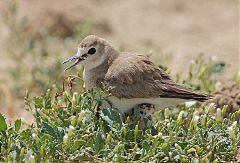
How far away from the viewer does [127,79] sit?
5.73 meters

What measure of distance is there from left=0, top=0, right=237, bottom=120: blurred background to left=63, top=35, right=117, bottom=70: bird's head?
1676 mm

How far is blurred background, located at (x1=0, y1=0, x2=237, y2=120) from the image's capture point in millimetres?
8477

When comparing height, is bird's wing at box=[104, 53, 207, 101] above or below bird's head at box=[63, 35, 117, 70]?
below

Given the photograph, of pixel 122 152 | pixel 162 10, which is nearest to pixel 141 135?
pixel 122 152

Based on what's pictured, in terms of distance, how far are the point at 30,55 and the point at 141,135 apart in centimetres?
432

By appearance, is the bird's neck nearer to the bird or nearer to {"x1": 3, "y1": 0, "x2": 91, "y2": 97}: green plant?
the bird

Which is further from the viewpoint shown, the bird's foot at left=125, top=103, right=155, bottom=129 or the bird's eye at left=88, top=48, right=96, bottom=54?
the bird's eye at left=88, top=48, right=96, bottom=54

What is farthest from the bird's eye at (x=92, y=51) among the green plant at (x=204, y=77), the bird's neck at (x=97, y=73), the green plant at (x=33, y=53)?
the green plant at (x=33, y=53)

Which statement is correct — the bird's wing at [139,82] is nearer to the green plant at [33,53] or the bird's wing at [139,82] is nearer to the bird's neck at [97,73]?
the bird's neck at [97,73]

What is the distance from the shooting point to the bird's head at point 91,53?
5883mm

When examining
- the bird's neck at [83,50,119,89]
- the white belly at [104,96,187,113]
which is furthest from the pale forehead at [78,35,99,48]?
the white belly at [104,96,187,113]

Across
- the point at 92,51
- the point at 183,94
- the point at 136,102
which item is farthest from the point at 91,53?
the point at 183,94

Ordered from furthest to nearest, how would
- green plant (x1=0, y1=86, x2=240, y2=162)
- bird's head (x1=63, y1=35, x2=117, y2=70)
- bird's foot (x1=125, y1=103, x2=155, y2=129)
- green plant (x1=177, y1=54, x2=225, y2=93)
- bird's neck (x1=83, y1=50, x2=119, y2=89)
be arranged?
green plant (x1=177, y1=54, x2=225, y2=93), bird's head (x1=63, y1=35, x2=117, y2=70), bird's neck (x1=83, y1=50, x2=119, y2=89), bird's foot (x1=125, y1=103, x2=155, y2=129), green plant (x1=0, y1=86, x2=240, y2=162)

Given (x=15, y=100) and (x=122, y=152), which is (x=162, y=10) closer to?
(x=15, y=100)
